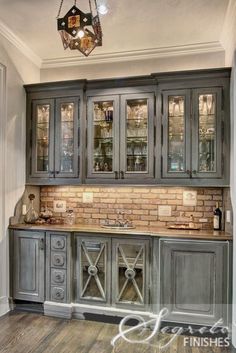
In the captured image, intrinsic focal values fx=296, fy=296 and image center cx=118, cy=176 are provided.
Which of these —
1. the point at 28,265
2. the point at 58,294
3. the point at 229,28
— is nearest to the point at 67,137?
the point at 28,265

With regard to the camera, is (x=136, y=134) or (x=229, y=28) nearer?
(x=229, y=28)

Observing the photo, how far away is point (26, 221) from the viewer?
362cm

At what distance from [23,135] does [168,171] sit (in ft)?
5.98

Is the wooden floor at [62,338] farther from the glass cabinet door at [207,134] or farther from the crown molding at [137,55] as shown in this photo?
the crown molding at [137,55]

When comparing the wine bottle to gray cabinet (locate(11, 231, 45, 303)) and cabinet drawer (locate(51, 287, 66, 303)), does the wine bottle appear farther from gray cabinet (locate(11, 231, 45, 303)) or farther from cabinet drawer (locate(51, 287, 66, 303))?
gray cabinet (locate(11, 231, 45, 303))

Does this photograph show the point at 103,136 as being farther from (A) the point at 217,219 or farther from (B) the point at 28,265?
(B) the point at 28,265

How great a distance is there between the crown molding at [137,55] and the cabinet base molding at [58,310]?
297cm

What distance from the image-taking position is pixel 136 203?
3664 millimetres

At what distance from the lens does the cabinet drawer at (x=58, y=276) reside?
3.25m

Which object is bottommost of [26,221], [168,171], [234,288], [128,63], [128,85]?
[234,288]

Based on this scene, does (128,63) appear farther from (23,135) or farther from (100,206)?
(100,206)

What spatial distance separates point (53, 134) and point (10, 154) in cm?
55

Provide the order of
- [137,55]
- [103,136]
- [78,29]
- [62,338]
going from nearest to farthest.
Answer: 1. [78,29]
2. [62,338]
3. [103,136]
4. [137,55]

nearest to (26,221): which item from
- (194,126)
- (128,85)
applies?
(128,85)
